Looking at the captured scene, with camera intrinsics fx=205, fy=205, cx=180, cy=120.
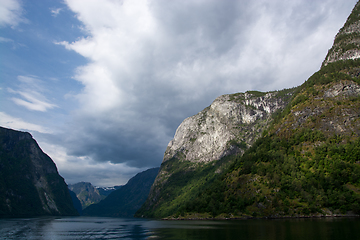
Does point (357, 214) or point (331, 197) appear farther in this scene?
point (331, 197)

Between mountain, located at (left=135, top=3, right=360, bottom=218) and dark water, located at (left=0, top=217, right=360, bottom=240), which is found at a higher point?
mountain, located at (left=135, top=3, right=360, bottom=218)

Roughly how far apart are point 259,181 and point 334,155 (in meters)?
55.1

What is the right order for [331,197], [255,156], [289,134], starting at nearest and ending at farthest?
[331,197], [289,134], [255,156]

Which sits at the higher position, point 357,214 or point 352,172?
point 352,172

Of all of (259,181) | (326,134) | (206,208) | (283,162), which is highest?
(326,134)

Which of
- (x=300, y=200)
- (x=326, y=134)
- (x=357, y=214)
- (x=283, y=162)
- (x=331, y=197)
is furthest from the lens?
(x=283, y=162)

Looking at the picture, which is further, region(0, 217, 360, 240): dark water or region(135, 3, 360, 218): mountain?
region(135, 3, 360, 218): mountain

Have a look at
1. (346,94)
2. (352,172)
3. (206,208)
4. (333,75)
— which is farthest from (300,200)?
(333,75)

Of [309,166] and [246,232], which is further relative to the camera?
[309,166]

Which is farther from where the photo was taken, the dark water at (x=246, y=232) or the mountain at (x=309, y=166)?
the mountain at (x=309, y=166)

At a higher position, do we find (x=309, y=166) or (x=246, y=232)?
(x=309, y=166)

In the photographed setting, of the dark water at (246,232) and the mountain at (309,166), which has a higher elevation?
the mountain at (309,166)

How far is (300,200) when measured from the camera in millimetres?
139500

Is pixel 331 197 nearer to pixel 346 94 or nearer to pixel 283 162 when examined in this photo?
pixel 283 162
